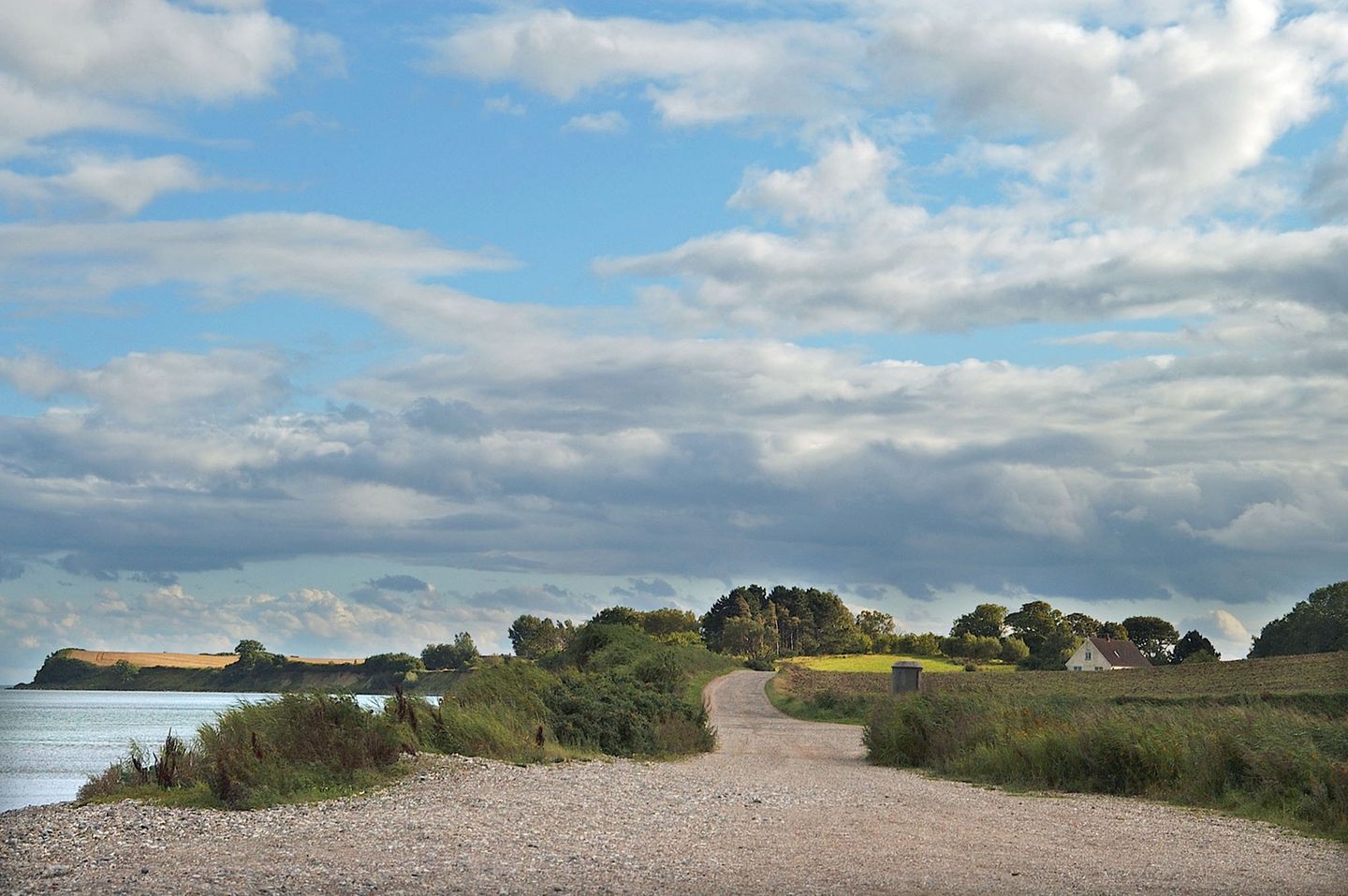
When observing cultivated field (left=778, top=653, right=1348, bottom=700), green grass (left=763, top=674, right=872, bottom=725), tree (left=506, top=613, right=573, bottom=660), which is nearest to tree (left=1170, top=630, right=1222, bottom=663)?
cultivated field (left=778, top=653, right=1348, bottom=700)

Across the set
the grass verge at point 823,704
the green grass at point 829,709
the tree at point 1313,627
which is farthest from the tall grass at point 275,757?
the tree at point 1313,627

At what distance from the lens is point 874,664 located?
345 feet

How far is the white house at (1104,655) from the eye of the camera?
114000mm

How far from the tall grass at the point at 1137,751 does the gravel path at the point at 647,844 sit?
1167mm

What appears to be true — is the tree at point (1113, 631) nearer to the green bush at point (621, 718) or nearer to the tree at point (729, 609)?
the tree at point (729, 609)

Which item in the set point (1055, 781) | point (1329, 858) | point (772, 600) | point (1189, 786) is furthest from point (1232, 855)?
point (772, 600)

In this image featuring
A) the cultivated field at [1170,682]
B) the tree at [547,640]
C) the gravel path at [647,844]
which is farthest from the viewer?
the tree at [547,640]

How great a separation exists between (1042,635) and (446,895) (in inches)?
5047

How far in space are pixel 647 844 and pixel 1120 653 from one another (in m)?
113

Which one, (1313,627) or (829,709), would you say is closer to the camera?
(829,709)

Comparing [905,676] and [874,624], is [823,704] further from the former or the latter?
[874,624]

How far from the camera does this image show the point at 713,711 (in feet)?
152

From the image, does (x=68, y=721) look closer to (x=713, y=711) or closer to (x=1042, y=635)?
(x=713, y=711)

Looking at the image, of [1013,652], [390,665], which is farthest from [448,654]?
[1013,652]
